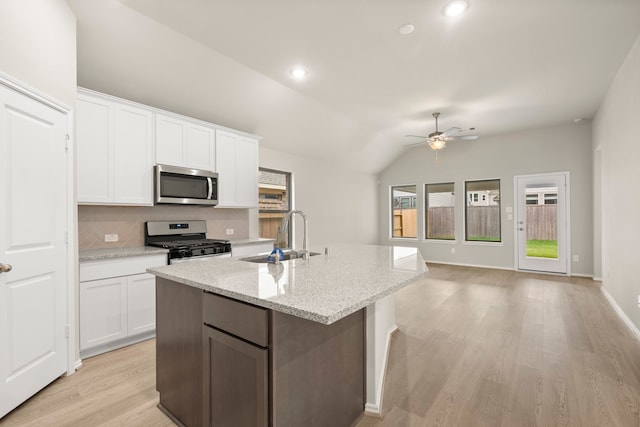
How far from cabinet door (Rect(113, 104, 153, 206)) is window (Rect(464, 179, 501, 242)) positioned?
635 cm

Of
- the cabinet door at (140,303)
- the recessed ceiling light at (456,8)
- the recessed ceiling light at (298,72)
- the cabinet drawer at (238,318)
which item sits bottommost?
the cabinet door at (140,303)

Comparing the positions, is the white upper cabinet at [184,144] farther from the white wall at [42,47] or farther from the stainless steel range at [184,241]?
the white wall at [42,47]

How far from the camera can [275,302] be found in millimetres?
1106

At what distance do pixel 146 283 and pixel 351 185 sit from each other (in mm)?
5204

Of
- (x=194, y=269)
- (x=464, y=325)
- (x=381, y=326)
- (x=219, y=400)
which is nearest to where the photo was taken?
(x=219, y=400)

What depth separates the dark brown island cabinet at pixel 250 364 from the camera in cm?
120

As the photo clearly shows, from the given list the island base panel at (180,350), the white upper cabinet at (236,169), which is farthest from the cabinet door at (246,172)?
the island base panel at (180,350)

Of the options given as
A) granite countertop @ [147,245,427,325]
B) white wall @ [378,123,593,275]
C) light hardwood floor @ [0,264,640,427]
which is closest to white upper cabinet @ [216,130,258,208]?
light hardwood floor @ [0,264,640,427]

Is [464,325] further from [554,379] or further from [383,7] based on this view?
[383,7]

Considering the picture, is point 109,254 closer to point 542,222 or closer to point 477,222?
point 477,222

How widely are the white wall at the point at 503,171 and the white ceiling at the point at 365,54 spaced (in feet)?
3.09

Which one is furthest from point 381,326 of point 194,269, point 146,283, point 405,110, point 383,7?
point 405,110

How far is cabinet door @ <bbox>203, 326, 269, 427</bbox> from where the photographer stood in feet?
3.90

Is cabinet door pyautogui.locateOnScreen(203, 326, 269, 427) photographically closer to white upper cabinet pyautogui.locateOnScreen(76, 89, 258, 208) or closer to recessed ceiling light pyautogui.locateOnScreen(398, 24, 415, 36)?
white upper cabinet pyautogui.locateOnScreen(76, 89, 258, 208)
